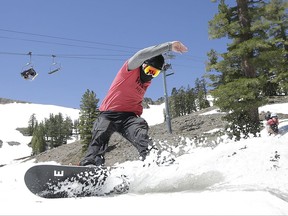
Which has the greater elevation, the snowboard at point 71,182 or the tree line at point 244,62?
the tree line at point 244,62

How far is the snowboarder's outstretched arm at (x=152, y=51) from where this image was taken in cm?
399

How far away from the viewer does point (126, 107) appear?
4.54m

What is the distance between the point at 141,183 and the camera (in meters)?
3.84

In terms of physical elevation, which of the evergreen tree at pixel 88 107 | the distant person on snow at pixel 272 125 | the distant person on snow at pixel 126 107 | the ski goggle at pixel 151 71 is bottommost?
the distant person on snow at pixel 272 125

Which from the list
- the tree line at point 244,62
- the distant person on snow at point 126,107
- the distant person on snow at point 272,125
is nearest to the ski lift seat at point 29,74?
the tree line at point 244,62

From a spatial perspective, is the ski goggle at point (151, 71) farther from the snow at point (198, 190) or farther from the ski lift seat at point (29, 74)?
the ski lift seat at point (29, 74)

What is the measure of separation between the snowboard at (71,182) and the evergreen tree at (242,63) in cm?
1296

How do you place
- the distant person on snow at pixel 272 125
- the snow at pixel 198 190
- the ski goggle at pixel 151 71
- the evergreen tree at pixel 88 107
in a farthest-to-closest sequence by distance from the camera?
the evergreen tree at pixel 88 107, the distant person on snow at pixel 272 125, the ski goggle at pixel 151 71, the snow at pixel 198 190

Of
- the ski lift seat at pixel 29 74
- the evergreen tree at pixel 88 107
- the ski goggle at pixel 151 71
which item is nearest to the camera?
the ski goggle at pixel 151 71

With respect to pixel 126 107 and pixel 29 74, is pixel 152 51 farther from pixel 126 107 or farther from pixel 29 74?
pixel 29 74

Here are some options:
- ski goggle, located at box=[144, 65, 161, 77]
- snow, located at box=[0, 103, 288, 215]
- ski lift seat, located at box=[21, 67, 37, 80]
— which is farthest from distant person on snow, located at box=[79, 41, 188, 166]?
ski lift seat, located at box=[21, 67, 37, 80]

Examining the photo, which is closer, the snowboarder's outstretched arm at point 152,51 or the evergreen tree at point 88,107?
the snowboarder's outstretched arm at point 152,51

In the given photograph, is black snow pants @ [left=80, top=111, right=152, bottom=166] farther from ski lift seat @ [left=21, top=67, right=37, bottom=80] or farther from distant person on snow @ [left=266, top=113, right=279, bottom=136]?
ski lift seat @ [left=21, top=67, right=37, bottom=80]

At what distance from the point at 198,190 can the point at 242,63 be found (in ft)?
49.6
